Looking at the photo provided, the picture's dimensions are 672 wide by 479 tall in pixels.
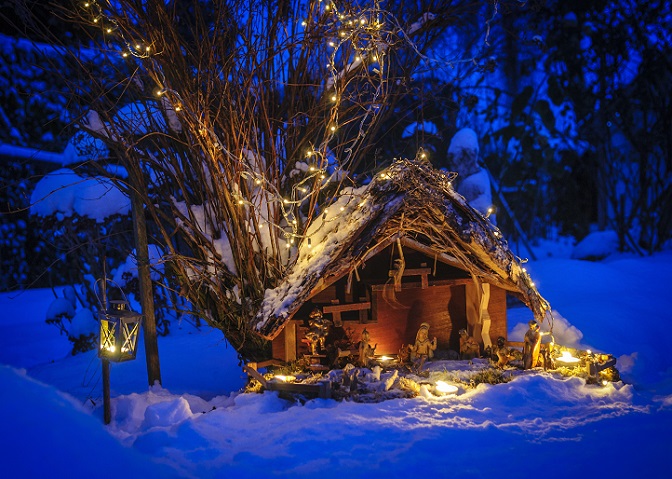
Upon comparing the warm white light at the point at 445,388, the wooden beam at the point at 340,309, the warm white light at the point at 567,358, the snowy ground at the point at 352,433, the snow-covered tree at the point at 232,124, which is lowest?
the snowy ground at the point at 352,433

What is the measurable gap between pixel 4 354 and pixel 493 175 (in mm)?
10377

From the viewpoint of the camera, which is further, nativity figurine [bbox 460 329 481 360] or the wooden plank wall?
nativity figurine [bbox 460 329 481 360]

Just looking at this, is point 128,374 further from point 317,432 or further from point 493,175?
point 493,175

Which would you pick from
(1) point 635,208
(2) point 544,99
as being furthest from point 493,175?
(1) point 635,208

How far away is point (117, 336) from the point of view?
12.3 feet

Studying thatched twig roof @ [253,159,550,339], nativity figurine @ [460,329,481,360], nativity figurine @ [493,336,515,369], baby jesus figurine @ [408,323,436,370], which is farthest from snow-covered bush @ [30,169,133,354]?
nativity figurine @ [493,336,515,369]

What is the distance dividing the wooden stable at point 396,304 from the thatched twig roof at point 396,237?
9.4 inches

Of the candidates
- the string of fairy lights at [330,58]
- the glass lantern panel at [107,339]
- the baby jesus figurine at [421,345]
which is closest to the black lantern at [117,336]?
the glass lantern panel at [107,339]

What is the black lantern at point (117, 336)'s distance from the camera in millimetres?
3740

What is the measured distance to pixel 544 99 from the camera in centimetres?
1253

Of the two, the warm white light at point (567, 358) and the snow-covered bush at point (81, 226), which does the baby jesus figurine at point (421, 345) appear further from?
the snow-covered bush at point (81, 226)

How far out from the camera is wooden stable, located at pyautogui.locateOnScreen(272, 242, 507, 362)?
4.95m

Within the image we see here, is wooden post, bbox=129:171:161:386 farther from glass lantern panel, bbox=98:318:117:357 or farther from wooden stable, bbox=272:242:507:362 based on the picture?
glass lantern panel, bbox=98:318:117:357

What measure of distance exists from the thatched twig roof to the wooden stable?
0.78ft
